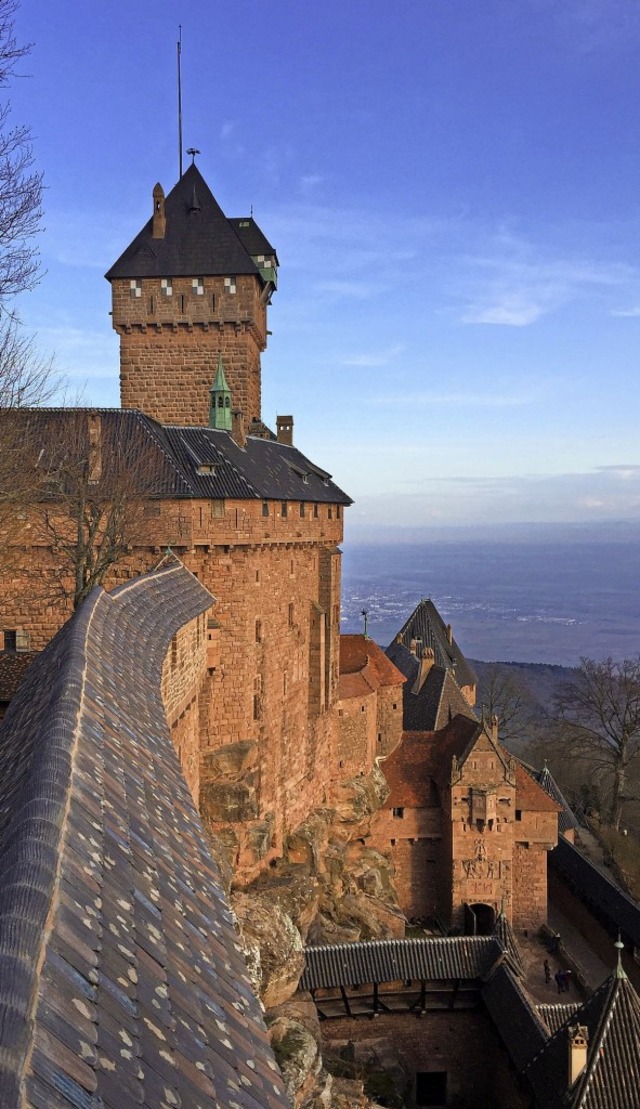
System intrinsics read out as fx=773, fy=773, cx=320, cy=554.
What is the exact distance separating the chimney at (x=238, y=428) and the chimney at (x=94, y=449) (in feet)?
16.4

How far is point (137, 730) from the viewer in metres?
5.71

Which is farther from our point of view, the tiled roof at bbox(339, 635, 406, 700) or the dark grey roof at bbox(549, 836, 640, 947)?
the tiled roof at bbox(339, 635, 406, 700)

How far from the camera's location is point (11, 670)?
673 inches

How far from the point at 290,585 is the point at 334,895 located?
1147 cm

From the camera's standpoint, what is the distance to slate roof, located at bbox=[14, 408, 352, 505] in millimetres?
19766

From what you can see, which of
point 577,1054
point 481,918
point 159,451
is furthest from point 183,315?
point 481,918

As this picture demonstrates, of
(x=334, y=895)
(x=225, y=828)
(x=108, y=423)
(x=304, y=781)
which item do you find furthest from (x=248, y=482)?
(x=334, y=895)

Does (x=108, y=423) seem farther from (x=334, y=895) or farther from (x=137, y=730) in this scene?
(x=334, y=895)

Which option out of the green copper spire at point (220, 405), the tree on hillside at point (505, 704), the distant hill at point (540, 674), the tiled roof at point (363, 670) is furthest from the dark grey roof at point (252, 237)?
the distant hill at point (540, 674)

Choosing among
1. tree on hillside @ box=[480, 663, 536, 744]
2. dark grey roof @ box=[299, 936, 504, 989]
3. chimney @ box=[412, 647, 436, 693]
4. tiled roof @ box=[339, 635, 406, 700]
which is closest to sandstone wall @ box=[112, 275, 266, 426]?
tiled roof @ box=[339, 635, 406, 700]

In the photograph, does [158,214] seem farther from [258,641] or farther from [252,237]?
[258,641]

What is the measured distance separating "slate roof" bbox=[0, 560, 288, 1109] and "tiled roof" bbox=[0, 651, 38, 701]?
38.0 ft

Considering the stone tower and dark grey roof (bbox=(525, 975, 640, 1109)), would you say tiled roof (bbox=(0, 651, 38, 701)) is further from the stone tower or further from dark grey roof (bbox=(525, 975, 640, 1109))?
dark grey roof (bbox=(525, 975, 640, 1109))

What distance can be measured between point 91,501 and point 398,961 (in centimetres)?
1773
